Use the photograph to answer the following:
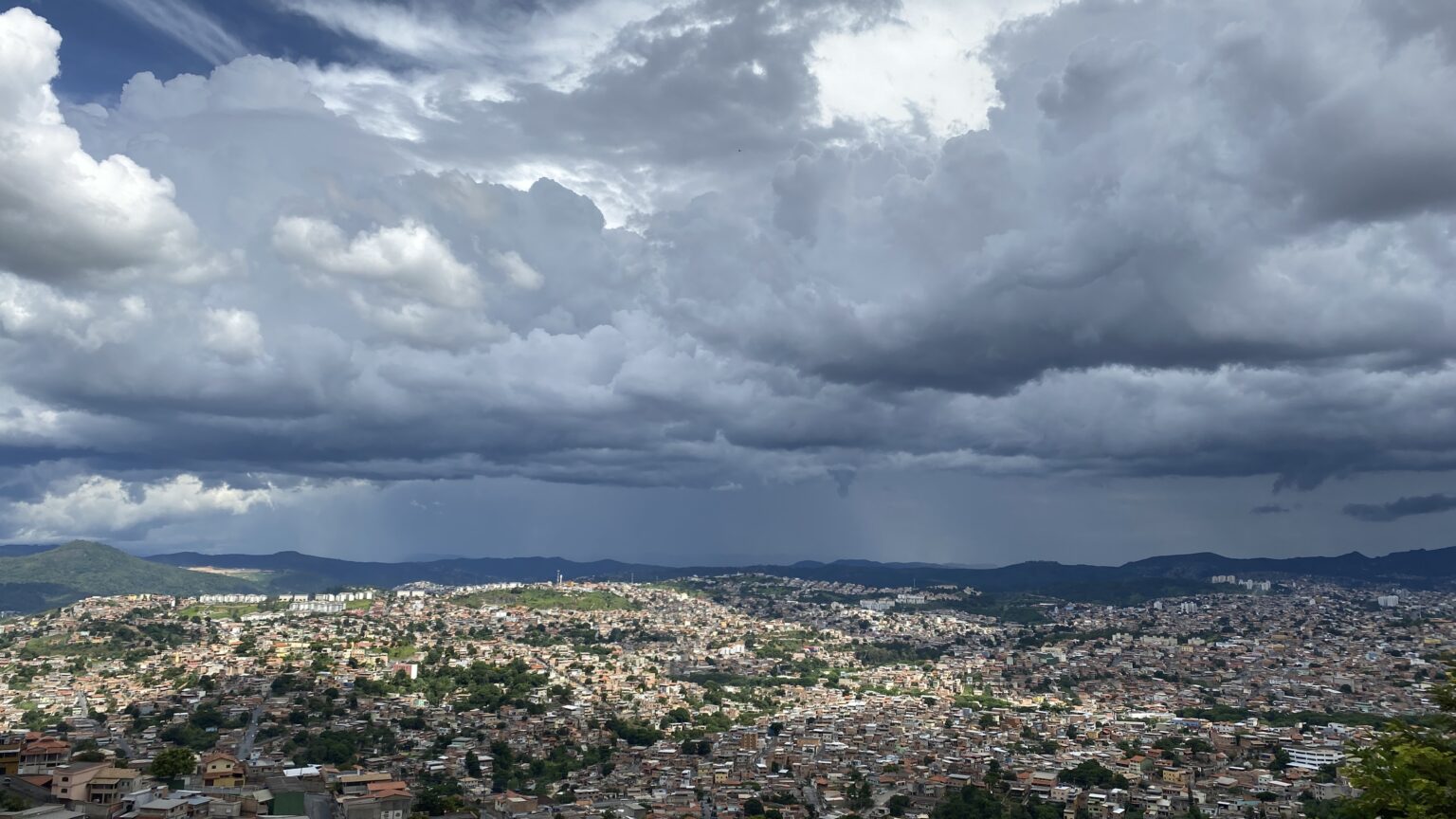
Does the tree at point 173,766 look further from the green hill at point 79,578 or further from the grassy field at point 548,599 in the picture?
the green hill at point 79,578

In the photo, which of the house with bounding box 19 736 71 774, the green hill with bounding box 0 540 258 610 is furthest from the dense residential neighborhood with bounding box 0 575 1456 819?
the green hill with bounding box 0 540 258 610

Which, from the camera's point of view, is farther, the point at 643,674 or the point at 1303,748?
the point at 643,674

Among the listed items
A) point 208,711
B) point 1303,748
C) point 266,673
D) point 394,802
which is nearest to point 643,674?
point 266,673

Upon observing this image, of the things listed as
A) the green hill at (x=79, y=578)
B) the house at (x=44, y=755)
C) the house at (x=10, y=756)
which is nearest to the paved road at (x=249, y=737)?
the house at (x=44, y=755)

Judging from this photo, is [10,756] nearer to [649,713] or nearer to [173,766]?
[173,766]

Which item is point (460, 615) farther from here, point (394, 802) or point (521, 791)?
point (394, 802)

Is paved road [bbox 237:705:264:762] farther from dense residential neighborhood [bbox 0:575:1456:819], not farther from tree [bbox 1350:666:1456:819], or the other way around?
tree [bbox 1350:666:1456:819]

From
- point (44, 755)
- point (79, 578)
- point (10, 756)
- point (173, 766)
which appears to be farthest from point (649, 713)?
point (79, 578)
